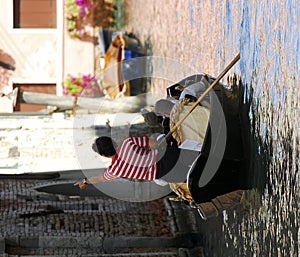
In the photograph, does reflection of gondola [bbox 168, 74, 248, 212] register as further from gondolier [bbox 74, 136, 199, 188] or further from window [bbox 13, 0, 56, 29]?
window [bbox 13, 0, 56, 29]

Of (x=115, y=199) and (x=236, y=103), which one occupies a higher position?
(x=236, y=103)

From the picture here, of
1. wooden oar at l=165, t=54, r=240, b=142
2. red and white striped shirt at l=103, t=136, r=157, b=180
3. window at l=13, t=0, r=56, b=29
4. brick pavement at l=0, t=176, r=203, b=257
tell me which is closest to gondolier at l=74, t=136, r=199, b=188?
red and white striped shirt at l=103, t=136, r=157, b=180

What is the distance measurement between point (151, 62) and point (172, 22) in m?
1.34

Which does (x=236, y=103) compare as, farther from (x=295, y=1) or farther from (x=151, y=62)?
(x=151, y=62)

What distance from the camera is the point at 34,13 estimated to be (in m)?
13.6

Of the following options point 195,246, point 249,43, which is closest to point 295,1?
point 249,43

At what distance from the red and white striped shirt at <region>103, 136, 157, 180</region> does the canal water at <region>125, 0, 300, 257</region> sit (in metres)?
0.66

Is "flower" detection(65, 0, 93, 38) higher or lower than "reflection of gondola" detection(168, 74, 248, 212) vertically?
higher

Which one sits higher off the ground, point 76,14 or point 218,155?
point 76,14

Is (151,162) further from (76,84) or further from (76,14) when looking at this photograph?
(76,14)

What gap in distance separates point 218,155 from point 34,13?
8.70 metres

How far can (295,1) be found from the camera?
4.55 meters

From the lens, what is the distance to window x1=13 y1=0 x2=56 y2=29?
1354 cm

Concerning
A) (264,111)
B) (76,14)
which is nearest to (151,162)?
(264,111)
